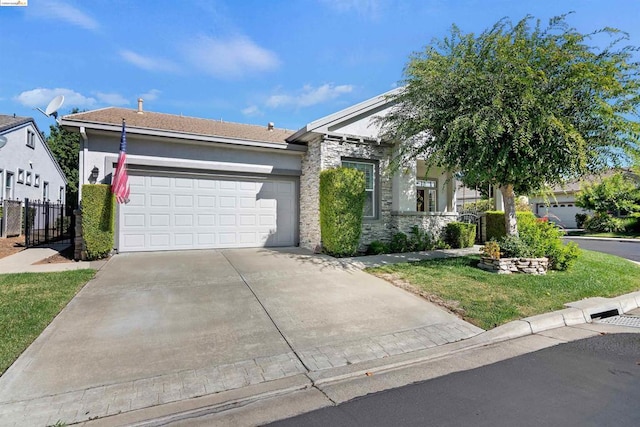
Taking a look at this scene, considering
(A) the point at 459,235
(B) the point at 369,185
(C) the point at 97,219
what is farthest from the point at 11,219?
(A) the point at 459,235

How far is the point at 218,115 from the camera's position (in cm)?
1502

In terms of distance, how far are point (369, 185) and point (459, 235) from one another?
3.81m

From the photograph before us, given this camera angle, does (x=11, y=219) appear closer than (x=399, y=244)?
No

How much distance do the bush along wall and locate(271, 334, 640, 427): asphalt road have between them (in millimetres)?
5820

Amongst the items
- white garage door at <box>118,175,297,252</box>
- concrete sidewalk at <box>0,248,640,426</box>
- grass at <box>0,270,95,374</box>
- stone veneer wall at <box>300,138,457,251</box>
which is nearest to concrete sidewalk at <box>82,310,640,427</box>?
concrete sidewalk at <box>0,248,640,426</box>

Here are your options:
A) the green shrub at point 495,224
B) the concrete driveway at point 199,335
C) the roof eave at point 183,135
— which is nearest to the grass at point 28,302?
the concrete driveway at point 199,335

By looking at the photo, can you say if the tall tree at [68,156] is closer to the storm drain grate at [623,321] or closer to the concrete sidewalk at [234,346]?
the concrete sidewalk at [234,346]

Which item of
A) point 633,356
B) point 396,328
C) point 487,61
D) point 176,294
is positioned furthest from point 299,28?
point 633,356

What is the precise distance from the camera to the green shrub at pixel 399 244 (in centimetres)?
1046

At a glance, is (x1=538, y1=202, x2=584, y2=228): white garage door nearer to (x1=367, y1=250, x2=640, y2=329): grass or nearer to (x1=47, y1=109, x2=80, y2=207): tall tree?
(x1=367, y1=250, x2=640, y2=329): grass

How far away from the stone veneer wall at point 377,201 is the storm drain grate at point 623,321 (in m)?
6.06

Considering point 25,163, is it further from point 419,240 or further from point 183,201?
point 419,240

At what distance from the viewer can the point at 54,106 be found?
9.69 metres

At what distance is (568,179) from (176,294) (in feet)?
32.0
